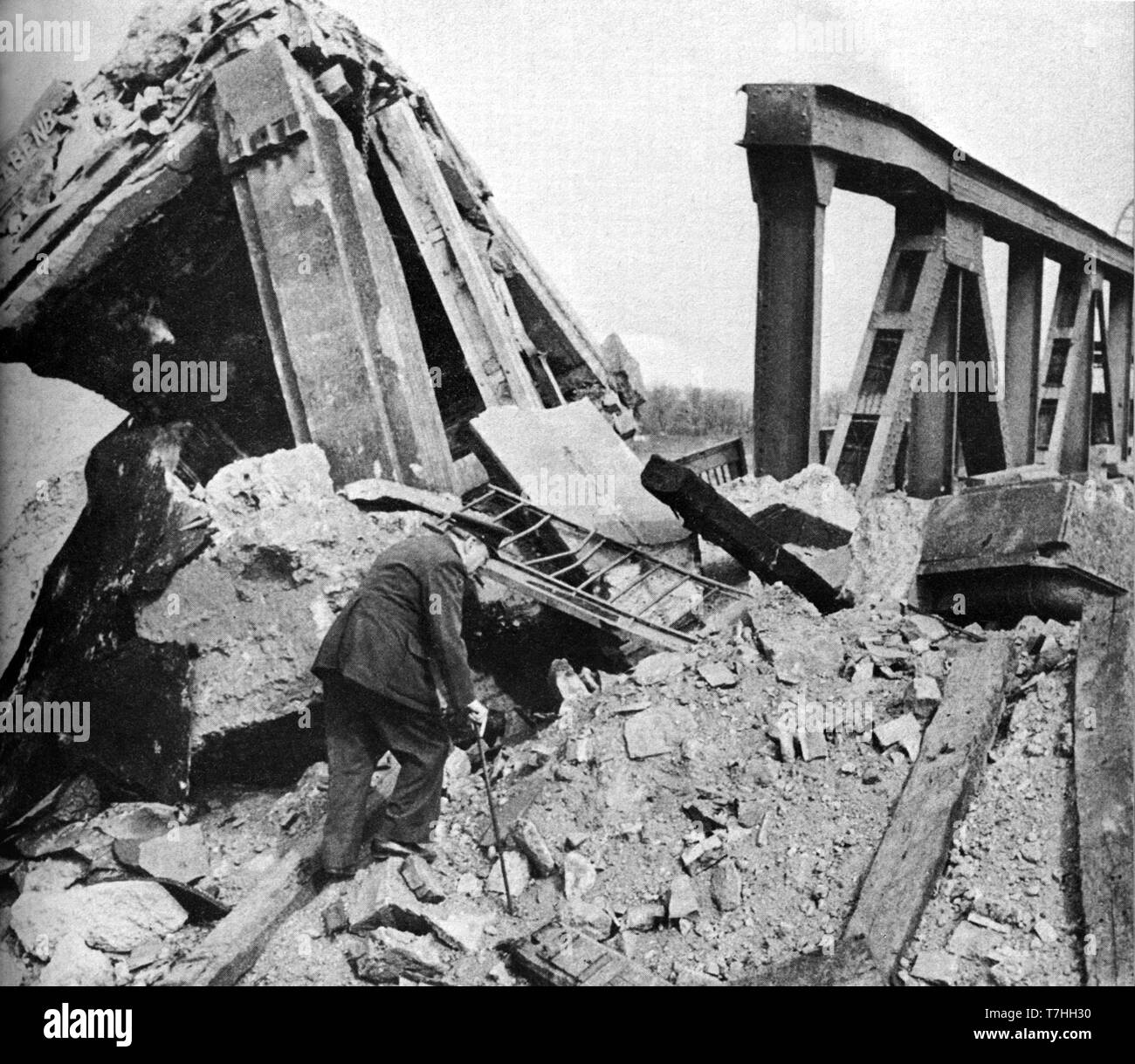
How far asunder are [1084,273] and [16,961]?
23.2 feet

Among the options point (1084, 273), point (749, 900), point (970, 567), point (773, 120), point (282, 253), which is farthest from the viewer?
point (1084, 273)

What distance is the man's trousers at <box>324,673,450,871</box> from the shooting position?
11.9 ft

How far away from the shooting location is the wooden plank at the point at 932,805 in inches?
115

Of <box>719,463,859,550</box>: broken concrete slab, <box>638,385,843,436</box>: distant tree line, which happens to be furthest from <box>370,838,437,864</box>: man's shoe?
<box>638,385,843,436</box>: distant tree line

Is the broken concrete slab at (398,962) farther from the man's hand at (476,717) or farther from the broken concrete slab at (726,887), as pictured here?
the broken concrete slab at (726,887)

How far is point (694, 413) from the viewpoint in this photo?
7.12 m

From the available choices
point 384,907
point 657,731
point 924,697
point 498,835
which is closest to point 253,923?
point 384,907

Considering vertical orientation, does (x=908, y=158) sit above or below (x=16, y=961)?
above

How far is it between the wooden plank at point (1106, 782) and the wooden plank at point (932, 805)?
286 millimetres

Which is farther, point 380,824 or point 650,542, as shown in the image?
point 650,542
